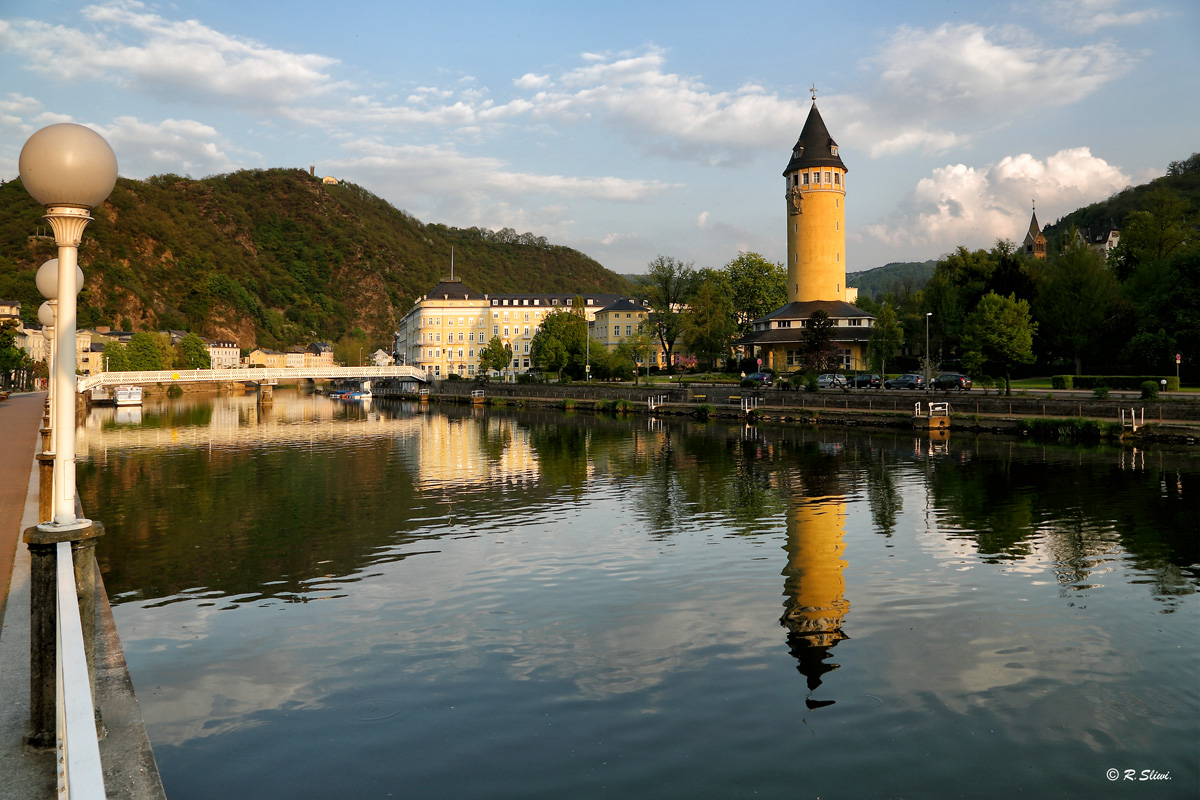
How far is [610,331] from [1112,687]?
4532 inches

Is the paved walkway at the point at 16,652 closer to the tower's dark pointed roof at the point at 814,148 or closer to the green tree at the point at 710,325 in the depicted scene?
the green tree at the point at 710,325

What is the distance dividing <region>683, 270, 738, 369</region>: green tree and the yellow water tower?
8.91 m

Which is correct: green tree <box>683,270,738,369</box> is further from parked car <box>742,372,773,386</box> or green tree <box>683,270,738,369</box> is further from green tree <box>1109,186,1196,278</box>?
green tree <box>1109,186,1196,278</box>

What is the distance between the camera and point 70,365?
656 cm

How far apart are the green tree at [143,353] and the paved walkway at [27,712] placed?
11646 cm

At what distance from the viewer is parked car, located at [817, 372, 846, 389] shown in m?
68.5

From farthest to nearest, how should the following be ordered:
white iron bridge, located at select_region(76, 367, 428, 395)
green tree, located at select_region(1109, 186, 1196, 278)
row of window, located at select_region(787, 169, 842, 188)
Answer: row of window, located at select_region(787, 169, 842, 188)
white iron bridge, located at select_region(76, 367, 428, 395)
green tree, located at select_region(1109, 186, 1196, 278)

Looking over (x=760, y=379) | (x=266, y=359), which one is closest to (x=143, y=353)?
(x=266, y=359)

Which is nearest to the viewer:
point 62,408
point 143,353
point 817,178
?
point 62,408

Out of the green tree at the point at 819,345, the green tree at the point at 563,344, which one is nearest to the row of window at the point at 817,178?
the green tree at the point at 819,345

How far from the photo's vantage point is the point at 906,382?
66.4 m

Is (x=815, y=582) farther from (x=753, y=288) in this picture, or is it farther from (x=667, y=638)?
(x=753, y=288)

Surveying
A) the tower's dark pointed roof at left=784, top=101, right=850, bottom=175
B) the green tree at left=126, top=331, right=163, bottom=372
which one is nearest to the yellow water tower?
the tower's dark pointed roof at left=784, top=101, right=850, bottom=175

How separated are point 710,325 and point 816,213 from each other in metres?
16.4
